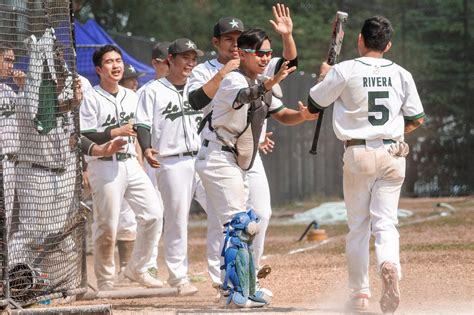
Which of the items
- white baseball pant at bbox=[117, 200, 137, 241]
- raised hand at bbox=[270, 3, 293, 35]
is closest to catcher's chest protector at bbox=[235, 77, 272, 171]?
raised hand at bbox=[270, 3, 293, 35]

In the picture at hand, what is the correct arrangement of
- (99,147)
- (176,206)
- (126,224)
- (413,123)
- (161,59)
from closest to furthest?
(413,123)
(99,147)
(176,206)
(126,224)
(161,59)

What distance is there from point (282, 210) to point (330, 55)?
14.5 metres

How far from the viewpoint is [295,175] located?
25047 millimetres

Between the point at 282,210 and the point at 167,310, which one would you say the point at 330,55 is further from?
the point at 282,210

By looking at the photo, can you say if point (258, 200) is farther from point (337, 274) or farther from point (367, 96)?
point (337, 274)

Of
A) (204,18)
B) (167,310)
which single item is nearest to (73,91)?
(167,310)

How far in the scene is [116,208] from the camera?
11266 millimetres

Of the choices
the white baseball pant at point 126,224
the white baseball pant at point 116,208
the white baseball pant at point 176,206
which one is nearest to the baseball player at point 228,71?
the white baseball pant at point 176,206

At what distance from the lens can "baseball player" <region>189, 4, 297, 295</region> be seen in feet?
29.9

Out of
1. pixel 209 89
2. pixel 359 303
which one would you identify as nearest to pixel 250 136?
pixel 209 89

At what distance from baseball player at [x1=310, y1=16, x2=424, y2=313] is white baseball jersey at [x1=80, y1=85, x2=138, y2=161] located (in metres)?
3.15

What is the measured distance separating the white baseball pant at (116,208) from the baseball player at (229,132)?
2.05 meters

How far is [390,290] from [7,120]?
313 cm

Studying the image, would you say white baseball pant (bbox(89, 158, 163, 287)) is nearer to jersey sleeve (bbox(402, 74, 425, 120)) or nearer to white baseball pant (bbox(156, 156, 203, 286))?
white baseball pant (bbox(156, 156, 203, 286))
